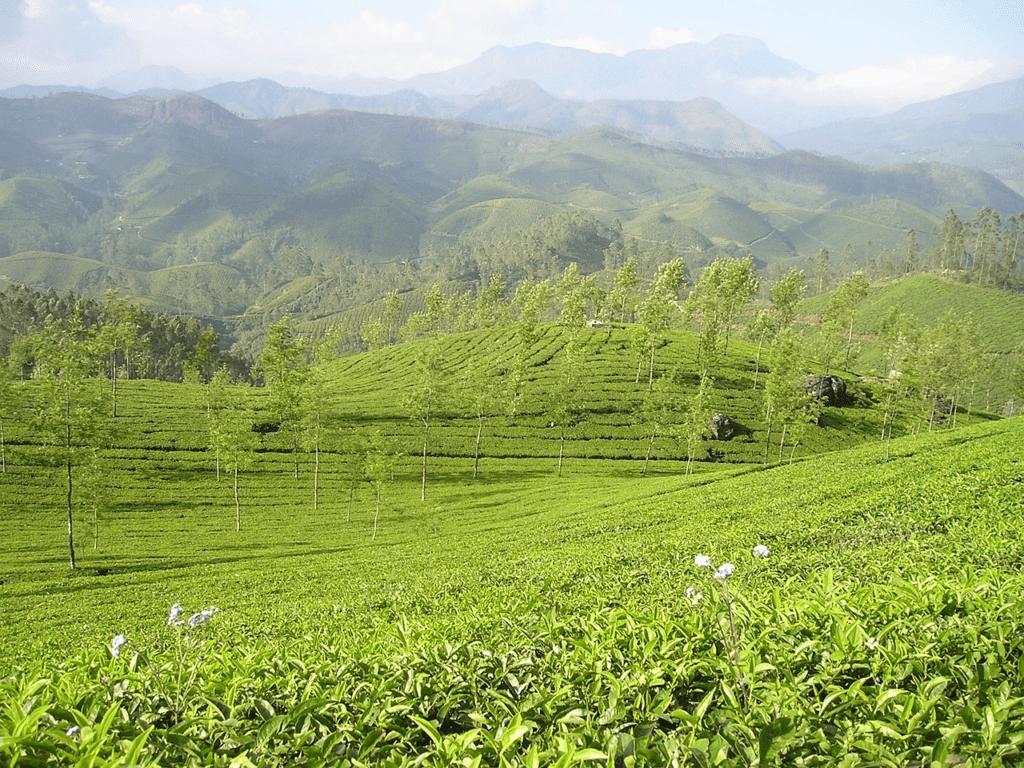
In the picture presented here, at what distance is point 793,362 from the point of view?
64875mm

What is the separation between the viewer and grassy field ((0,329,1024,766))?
426cm

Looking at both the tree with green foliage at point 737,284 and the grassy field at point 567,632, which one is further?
the tree with green foliage at point 737,284

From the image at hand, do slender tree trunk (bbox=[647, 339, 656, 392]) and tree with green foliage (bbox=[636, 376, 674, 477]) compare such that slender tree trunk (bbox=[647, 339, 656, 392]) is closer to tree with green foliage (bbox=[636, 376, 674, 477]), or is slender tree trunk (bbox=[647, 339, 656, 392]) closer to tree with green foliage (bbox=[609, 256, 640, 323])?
tree with green foliage (bbox=[636, 376, 674, 477])

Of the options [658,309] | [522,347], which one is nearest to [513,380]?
[522,347]

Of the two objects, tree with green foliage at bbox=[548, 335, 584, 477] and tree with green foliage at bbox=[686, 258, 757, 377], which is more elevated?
tree with green foliage at bbox=[686, 258, 757, 377]

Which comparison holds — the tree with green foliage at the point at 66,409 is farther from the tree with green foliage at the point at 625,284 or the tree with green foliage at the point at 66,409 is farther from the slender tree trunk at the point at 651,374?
the tree with green foliage at the point at 625,284

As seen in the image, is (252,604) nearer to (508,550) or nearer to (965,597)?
(508,550)

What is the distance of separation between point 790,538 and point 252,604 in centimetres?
2467

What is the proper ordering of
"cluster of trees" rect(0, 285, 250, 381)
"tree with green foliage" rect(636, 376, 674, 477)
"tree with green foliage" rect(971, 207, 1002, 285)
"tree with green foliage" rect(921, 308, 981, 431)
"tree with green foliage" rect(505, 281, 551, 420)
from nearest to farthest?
1. "tree with green foliage" rect(921, 308, 981, 431)
2. "tree with green foliage" rect(636, 376, 674, 477)
3. "tree with green foliage" rect(505, 281, 551, 420)
4. "cluster of trees" rect(0, 285, 250, 381)
5. "tree with green foliage" rect(971, 207, 1002, 285)

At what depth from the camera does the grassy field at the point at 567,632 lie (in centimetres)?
426

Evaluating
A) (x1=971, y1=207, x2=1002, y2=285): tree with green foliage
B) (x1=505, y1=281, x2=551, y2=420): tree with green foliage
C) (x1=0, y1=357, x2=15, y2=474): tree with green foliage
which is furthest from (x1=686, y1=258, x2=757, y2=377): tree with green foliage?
(x1=971, y1=207, x2=1002, y2=285): tree with green foliage

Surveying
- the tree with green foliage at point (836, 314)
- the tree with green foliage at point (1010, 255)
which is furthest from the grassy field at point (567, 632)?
the tree with green foliage at point (1010, 255)

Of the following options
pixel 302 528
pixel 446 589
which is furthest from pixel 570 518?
pixel 302 528

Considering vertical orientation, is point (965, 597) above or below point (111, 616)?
above
